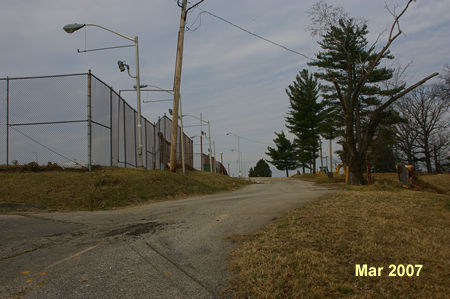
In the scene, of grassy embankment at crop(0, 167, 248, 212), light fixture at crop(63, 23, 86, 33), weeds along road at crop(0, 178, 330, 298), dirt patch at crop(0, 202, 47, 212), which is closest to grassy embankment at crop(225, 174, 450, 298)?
weeds along road at crop(0, 178, 330, 298)

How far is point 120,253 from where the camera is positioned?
522 centimetres

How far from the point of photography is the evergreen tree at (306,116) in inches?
1950

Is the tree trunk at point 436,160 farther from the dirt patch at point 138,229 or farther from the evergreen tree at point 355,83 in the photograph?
the dirt patch at point 138,229

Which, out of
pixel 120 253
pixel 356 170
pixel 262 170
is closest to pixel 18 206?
pixel 120 253

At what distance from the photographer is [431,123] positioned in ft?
140

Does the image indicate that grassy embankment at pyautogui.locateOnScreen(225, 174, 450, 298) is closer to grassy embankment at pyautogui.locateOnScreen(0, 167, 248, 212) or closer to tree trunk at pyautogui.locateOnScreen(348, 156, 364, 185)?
grassy embankment at pyautogui.locateOnScreen(0, 167, 248, 212)

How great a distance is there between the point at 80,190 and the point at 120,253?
7292 mm

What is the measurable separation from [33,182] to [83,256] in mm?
8105

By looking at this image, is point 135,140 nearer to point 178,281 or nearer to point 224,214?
point 224,214

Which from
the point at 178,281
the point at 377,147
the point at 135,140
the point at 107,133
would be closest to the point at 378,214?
the point at 178,281
